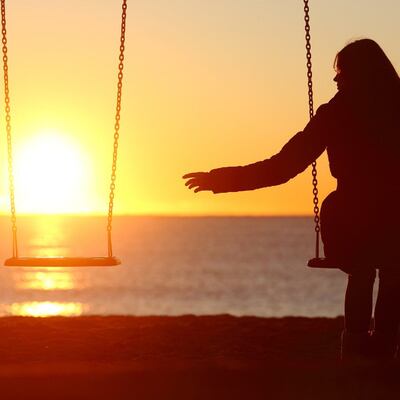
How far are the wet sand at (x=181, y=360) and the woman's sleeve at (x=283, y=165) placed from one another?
1.06 meters

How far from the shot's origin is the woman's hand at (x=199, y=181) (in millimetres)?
7480

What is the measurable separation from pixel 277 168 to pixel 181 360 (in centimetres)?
349

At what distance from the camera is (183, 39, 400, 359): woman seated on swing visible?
23.8 feet

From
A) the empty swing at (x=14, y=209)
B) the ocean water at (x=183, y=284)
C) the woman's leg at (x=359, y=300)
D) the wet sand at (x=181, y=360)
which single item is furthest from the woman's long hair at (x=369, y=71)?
the ocean water at (x=183, y=284)

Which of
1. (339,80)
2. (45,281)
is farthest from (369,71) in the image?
(45,281)

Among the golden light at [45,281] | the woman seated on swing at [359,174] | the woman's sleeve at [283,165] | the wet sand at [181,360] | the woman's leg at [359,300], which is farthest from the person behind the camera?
the golden light at [45,281]

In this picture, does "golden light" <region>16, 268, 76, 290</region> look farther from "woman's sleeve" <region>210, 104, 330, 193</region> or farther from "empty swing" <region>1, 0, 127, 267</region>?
"woman's sleeve" <region>210, 104, 330, 193</region>

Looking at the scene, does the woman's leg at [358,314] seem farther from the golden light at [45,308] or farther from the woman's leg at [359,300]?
the golden light at [45,308]

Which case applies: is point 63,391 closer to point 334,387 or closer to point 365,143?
point 334,387

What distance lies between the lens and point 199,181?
7.51 m

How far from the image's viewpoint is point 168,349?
39.1 feet

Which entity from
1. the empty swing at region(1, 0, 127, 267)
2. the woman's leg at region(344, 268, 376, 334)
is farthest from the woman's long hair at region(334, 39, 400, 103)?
the empty swing at region(1, 0, 127, 267)

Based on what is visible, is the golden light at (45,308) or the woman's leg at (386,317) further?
the golden light at (45,308)

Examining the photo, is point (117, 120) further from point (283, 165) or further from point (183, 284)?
point (183, 284)
